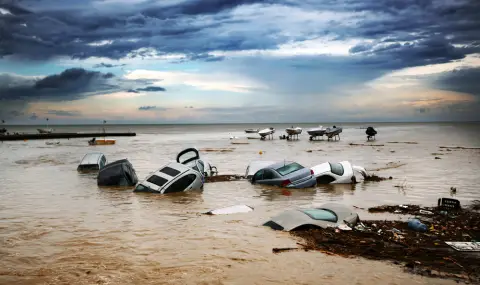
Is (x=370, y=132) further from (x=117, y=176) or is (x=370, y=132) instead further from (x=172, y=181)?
(x=172, y=181)

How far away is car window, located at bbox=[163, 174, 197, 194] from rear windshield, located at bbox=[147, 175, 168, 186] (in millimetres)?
427

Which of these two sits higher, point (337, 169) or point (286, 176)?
point (337, 169)

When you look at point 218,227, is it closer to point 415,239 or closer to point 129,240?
point 129,240

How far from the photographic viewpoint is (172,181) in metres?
17.2

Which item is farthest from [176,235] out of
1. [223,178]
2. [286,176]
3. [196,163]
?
[223,178]

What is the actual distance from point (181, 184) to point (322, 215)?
837 cm

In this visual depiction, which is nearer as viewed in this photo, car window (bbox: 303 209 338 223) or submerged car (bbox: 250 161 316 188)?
car window (bbox: 303 209 338 223)

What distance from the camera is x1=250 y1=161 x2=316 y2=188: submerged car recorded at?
18891 mm

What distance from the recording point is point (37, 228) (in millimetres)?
11836

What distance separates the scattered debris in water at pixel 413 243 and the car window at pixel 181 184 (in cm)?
827

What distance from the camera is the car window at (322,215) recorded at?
35.2 feet

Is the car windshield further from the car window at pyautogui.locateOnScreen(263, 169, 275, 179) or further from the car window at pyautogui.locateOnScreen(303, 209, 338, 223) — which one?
the car window at pyautogui.locateOnScreen(303, 209, 338, 223)

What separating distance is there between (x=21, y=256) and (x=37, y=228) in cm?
282

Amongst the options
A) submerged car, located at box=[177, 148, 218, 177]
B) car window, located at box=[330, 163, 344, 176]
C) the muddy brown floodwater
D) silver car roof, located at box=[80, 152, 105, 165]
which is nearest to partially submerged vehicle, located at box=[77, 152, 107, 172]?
silver car roof, located at box=[80, 152, 105, 165]
